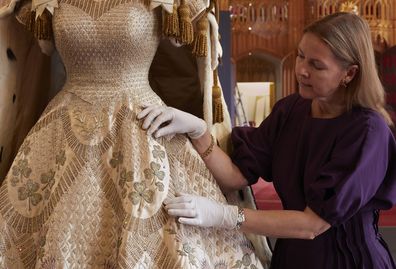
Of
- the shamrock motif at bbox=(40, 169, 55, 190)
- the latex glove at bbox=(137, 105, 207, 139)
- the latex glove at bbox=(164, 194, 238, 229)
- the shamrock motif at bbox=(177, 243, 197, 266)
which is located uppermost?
the latex glove at bbox=(137, 105, 207, 139)

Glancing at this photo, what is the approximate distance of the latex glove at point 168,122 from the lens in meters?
0.98

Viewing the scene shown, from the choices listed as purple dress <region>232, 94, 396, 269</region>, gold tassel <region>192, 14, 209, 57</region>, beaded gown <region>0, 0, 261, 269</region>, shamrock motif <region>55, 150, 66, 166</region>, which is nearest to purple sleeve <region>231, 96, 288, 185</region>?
purple dress <region>232, 94, 396, 269</region>

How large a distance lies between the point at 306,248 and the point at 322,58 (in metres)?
0.37

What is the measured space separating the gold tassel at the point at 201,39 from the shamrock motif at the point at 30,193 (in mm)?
391

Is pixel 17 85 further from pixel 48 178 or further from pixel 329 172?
pixel 329 172

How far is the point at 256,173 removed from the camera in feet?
3.75

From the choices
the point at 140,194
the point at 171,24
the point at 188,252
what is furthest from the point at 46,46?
the point at 188,252

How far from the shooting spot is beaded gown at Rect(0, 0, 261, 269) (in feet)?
2.96

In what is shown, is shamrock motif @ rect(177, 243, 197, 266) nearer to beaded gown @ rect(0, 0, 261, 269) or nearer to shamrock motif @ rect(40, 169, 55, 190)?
beaded gown @ rect(0, 0, 261, 269)

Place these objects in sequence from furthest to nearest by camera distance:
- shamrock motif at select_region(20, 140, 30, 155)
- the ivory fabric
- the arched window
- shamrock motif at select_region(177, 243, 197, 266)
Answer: the arched window, the ivory fabric, shamrock motif at select_region(20, 140, 30, 155), shamrock motif at select_region(177, 243, 197, 266)

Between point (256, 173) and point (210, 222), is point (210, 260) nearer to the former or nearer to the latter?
point (210, 222)

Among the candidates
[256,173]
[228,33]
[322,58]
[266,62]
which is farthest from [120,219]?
[266,62]

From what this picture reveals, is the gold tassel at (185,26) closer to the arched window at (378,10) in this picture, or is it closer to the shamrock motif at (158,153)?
the shamrock motif at (158,153)

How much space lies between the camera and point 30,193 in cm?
98
